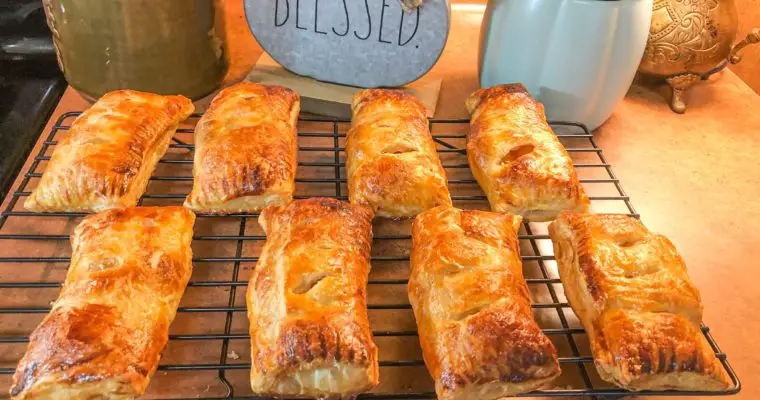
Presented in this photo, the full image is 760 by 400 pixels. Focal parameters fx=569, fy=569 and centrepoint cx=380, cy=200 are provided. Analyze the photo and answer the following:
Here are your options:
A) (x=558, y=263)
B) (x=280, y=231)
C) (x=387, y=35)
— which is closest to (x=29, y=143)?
(x=280, y=231)

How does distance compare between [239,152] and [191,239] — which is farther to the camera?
[239,152]

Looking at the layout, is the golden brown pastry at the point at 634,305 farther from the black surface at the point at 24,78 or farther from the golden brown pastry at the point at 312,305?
the black surface at the point at 24,78

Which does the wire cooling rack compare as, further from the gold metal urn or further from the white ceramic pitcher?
the gold metal urn

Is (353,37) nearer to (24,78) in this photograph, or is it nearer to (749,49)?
(24,78)

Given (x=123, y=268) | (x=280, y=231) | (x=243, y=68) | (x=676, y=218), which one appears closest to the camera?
(x=123, y=268)

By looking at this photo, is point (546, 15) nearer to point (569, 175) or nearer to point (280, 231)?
point (569, 175)

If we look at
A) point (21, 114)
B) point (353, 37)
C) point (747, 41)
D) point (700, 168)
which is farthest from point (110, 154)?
point (747, 41)

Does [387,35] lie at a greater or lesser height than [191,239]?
greater
